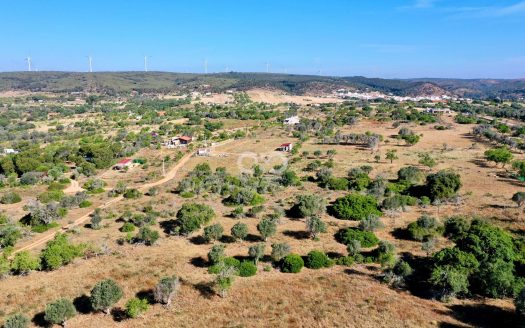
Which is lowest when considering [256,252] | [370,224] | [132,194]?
[132,194]

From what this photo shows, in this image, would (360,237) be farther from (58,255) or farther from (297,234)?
(58,255)

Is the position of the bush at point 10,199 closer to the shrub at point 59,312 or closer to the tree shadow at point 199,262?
the tree shadow at point 199,262

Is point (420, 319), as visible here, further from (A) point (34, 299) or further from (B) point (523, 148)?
(B) point (523, 148)

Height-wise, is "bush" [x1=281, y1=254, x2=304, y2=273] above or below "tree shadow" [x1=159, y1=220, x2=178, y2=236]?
above

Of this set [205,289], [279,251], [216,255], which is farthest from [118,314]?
[279,251]

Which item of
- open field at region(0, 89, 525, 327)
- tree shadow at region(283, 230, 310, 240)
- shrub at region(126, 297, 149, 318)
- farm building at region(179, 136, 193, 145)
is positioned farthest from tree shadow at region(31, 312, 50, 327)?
farm building at region(179, 136, 193, 145)

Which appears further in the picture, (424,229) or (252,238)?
(252,238)

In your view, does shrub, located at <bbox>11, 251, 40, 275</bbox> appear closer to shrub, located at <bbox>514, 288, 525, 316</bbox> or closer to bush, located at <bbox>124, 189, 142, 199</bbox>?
bush, located at <bbox>124, 189, 142, 199</bbox>
